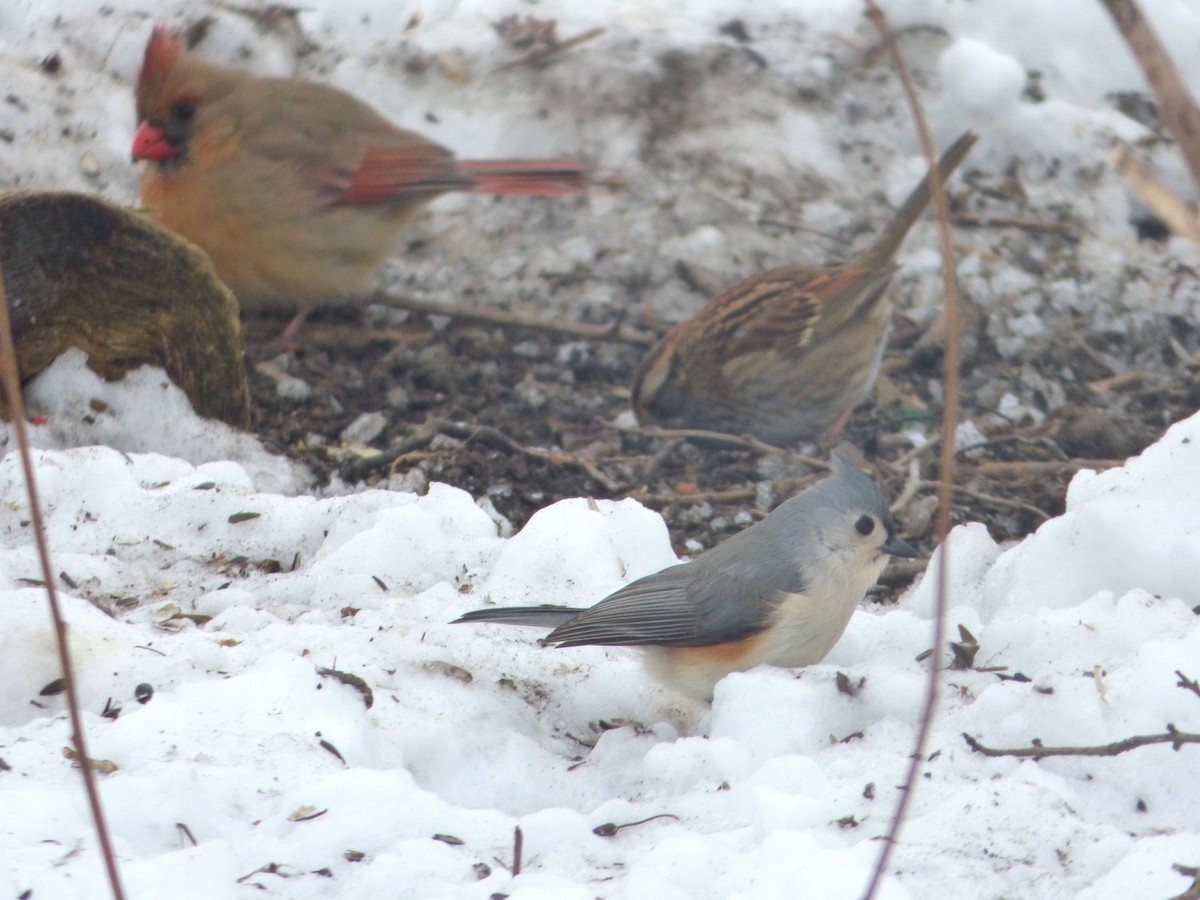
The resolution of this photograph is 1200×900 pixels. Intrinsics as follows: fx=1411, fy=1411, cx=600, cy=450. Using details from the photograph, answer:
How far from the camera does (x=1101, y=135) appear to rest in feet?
20.2

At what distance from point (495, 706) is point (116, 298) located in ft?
6.99

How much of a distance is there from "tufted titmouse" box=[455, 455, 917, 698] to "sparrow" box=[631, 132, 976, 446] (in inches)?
68.8

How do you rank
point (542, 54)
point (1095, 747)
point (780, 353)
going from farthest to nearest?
point (542, 54)
point (780, 353)
point (1095, 747)

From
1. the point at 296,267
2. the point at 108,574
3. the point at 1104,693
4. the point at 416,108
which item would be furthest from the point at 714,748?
the point at 416,108

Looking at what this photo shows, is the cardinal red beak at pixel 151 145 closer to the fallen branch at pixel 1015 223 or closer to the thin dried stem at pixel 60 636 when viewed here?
A: the fallen branch at pixel 1015 223

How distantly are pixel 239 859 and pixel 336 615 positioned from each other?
3.61ft

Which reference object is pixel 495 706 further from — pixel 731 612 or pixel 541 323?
pixel 541 323

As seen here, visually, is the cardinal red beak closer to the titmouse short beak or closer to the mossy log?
the mossy log

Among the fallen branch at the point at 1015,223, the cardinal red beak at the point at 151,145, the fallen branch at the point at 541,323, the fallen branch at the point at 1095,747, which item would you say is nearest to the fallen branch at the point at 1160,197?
the fallen branch at the point at 1095,747

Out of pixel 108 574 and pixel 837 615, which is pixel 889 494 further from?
pixel 108 574

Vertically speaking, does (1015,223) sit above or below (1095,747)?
below

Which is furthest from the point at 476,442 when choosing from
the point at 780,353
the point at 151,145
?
the point at 151,145

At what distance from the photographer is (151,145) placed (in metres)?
5.36

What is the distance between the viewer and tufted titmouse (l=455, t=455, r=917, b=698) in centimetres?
323
